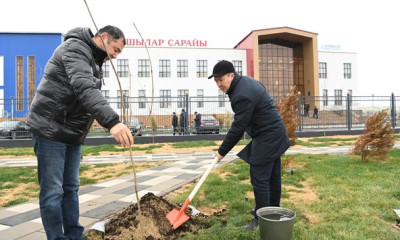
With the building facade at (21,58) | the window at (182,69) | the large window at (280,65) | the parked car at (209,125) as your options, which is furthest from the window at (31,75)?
the large window at (280,65)

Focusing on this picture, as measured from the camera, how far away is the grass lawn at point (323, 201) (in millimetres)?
2943

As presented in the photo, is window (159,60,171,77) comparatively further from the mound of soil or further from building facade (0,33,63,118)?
the mound of soil

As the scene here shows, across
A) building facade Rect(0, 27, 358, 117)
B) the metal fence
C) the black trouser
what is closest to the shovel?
the black trouser

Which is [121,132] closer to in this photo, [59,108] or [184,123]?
[59,108]

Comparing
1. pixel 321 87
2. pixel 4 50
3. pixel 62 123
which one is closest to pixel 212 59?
pixel 321 87

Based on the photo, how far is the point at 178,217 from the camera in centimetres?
311

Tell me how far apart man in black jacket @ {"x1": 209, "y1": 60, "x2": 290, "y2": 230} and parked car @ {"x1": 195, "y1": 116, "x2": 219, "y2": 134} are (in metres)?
13.8

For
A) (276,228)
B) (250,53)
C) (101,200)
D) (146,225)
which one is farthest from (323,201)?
(250,53)

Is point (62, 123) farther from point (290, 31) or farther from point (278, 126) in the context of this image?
point (290, 31)

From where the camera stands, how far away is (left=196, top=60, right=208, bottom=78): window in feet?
130

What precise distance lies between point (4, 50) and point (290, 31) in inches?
1404

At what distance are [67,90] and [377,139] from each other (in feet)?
22.5

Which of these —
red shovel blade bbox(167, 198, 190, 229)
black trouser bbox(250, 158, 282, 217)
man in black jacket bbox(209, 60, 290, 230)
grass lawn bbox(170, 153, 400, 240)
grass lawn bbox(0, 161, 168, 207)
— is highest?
man in black jacket bbox(209, 60, 290, 230)

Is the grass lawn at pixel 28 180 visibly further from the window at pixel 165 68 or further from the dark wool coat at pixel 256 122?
the window at pixel 165 68
